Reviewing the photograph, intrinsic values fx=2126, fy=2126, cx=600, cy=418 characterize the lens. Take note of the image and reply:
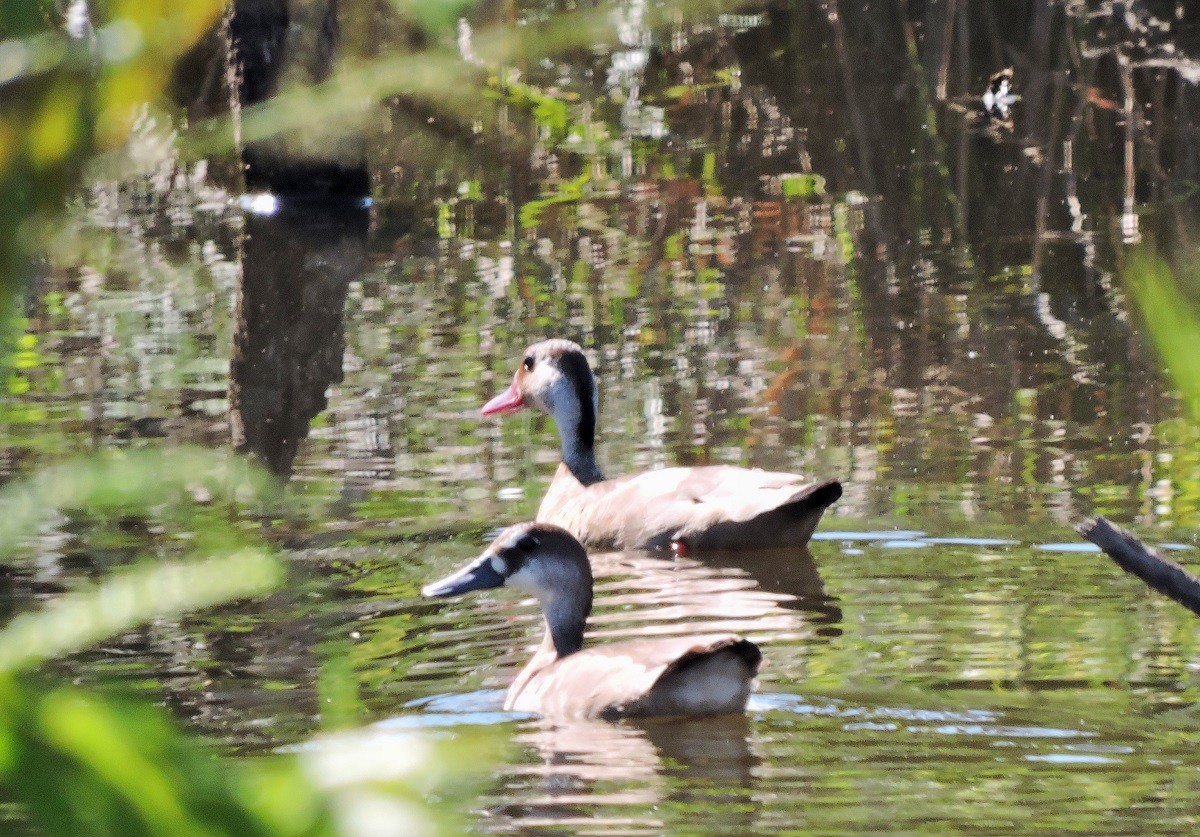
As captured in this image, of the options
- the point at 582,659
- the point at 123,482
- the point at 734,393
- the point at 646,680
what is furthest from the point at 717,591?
the point at 123,482

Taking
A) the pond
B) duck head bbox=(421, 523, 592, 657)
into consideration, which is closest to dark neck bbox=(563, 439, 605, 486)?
the pond

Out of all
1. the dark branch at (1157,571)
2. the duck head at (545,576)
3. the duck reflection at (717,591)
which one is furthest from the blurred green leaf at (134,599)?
the duck reflection at (717,591)

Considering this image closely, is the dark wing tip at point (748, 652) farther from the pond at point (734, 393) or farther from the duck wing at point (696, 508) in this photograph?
the duck wing at point (696, 508)

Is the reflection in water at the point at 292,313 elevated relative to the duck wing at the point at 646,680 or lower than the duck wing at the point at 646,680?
elevated

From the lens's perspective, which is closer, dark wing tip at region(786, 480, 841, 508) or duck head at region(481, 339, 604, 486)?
dark wing tip at region(786, 480, 841, 508)

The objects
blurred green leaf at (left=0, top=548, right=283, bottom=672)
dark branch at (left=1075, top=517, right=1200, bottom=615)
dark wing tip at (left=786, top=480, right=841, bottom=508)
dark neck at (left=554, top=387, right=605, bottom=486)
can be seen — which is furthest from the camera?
dark neck at (left=554, top=387, right=605, bottom=486)

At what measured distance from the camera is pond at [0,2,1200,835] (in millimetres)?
4359

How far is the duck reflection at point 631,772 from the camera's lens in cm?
433

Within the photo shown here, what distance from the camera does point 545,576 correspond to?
6492 mm

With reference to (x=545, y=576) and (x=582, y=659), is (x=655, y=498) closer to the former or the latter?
(x=545, y=576)

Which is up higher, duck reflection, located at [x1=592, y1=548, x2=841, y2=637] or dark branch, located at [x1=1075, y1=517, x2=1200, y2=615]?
dark branch, located at [x1=1075, y1=517, x2=1200, y2=615]

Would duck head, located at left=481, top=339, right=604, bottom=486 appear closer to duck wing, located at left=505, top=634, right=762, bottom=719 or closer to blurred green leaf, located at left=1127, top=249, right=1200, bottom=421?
duck wing, located at left=505, top=634, right=762, bottom=719

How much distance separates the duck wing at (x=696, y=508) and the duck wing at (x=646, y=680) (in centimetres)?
165

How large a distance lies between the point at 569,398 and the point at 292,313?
3.73 metres
